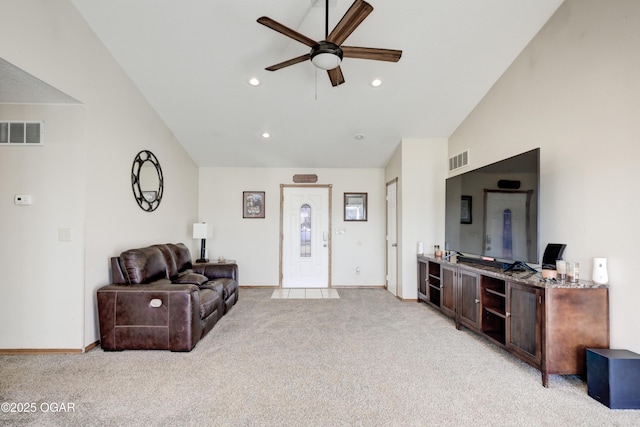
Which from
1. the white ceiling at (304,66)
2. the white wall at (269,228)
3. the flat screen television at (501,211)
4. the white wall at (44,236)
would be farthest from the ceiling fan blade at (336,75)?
the white wall at (269,228)

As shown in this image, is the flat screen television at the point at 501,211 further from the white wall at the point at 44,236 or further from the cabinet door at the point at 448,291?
the white wall at the point at 44,236

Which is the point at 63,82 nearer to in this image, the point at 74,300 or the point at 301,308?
the point at 74,300

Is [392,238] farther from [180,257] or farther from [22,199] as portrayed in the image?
[22,199]

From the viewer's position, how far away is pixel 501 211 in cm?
323

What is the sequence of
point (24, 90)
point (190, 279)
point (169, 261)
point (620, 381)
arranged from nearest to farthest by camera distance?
point (620, 381)
point (24, 90)
point (190, 279)
point (169, 261)

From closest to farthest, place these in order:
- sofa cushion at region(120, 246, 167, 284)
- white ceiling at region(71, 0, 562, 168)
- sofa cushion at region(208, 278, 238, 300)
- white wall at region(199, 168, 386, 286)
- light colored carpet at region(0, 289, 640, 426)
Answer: light colored carpet at region(0, 289, 640, 426)
white ceiling at region(71, 0, 562, 168)
sofa cushion at region(120, 246, 167, 284)
sofa cushion at region(208, 278, 238, 300)
white wall at region(199, 168, 386, 286)

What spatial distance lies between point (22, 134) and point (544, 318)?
4.88 meters

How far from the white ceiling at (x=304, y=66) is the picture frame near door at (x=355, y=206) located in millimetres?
1146

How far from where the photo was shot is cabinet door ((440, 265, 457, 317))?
3.83 meters

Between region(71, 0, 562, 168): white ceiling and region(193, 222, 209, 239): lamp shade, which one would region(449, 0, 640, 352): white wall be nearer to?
region(71, 0, 562, 168): white ceiling

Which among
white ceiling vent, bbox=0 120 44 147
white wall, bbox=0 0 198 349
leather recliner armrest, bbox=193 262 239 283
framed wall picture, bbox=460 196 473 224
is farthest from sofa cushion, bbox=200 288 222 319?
framed wall picture, bbox=460 196 473 224

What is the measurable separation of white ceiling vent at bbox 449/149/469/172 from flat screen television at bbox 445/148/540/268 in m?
0.51

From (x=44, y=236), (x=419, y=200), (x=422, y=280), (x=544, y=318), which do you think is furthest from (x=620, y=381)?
(x=44, y=236)

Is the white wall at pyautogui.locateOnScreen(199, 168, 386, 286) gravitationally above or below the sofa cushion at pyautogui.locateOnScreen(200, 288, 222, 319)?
above
